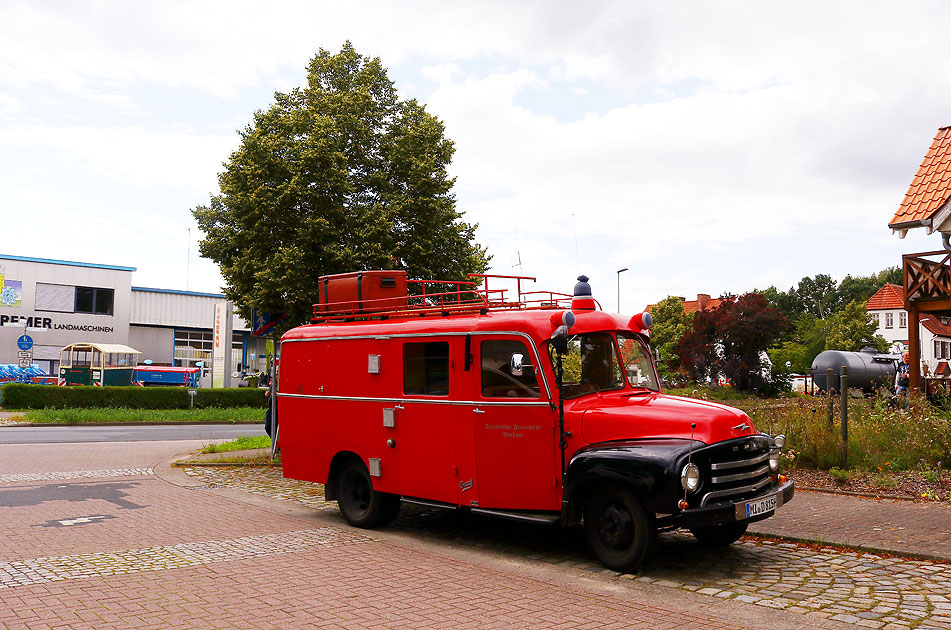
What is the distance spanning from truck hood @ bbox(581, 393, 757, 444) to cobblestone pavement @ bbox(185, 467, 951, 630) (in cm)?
121

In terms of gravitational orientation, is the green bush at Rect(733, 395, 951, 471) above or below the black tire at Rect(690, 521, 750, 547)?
above

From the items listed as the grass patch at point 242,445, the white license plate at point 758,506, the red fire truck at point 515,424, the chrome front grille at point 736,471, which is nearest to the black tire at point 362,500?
the red fire truck at point 515,424

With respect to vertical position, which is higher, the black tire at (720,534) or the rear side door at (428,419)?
the rear side door at (428,419)

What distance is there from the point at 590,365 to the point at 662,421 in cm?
114

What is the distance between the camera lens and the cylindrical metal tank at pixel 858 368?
119ft

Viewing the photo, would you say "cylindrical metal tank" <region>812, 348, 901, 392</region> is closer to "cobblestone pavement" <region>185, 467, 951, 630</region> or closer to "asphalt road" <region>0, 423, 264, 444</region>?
"asphalt road" <region>0, 423, 264, 444</region>

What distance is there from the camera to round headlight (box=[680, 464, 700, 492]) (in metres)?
6.55

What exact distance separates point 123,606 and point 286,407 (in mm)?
4656

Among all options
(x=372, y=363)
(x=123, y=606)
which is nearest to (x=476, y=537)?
(x=372, y=363)

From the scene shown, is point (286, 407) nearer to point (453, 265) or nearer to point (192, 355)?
point (453, 265)

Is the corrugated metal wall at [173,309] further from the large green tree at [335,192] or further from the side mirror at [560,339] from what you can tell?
the side mirror at [560,339]

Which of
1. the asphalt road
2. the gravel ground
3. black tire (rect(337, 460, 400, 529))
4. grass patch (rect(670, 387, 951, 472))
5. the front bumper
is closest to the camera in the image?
the front bumper

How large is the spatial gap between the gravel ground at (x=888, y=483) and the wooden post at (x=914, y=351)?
952cm

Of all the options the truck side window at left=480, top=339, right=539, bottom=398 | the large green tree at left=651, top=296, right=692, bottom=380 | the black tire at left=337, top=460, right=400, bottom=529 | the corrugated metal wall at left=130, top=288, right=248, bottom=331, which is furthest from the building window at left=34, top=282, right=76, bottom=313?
the truck side window at left=480, top=339, right=539, bottom=398
